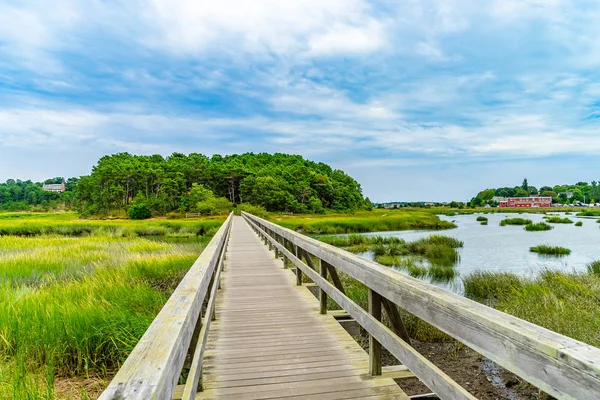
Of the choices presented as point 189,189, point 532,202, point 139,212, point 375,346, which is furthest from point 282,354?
point 532,202

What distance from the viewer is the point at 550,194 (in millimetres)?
155000

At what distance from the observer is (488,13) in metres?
17.0

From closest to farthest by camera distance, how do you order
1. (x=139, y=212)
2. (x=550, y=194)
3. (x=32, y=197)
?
(x=139, y=212) < (x=32, y=197) < (x=550, y=194)

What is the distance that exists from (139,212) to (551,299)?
6266 cm

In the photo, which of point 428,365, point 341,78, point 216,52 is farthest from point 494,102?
point 428,365

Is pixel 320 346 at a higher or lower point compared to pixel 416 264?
higher

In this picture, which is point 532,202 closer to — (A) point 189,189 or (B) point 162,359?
(A) point 189,189

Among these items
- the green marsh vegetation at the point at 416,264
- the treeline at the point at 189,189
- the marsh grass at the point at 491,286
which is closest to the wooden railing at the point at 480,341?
the green marsh vegetation at the point at 416,264

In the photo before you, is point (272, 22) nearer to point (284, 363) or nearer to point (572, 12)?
point (572, 12)

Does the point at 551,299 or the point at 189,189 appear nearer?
the point at 551,299

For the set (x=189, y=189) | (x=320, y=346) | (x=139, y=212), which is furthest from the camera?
(x=189, y=189)

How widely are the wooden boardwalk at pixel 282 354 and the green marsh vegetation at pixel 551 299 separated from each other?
12.9 ft

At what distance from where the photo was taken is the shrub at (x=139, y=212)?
202 ft

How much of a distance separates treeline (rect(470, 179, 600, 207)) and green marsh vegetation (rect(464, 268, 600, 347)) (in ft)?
513
